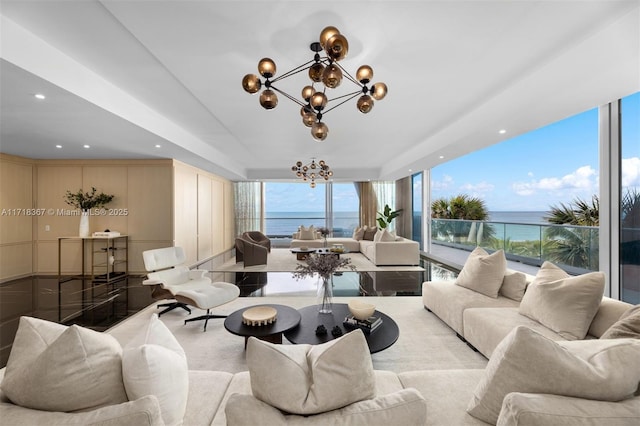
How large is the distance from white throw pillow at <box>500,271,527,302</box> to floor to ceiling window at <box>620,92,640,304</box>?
110 centimetres

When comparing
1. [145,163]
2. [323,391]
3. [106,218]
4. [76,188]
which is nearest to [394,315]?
[323,391]

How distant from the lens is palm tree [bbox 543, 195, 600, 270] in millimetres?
3932

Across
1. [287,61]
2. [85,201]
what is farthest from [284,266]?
[287,61]

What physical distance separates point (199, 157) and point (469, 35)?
502cm

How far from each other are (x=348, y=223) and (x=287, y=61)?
2296cm

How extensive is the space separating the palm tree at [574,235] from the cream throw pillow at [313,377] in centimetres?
430

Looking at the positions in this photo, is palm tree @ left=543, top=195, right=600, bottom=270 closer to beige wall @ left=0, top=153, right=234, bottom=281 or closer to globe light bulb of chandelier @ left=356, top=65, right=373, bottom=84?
globe light bulb of chandelier @ left=356, top=65, right=373, bottom=84

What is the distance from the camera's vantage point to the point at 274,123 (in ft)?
15.0

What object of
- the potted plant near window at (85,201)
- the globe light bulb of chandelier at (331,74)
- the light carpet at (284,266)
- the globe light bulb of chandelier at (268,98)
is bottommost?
the light carpet at (284,266)

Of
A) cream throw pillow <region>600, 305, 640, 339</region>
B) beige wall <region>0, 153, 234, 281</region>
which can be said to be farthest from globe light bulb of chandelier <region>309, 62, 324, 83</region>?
beige wall <region>0, 153, 234, 281</region>

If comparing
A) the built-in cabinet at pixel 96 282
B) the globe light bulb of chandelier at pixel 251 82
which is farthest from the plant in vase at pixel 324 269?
the built-in cabinet at pixel 96 282

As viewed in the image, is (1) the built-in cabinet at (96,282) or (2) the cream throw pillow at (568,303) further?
(1) the built-in cabinet at (96,282)

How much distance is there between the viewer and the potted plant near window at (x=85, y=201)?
18.4ft

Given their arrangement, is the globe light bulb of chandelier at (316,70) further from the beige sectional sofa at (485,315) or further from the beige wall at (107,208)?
the beige wall at (107,208)
